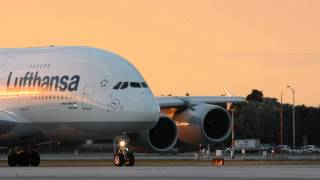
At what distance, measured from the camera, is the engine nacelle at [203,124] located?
166 ft

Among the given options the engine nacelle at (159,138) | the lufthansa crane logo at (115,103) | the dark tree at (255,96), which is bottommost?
the engine nacelle at (159,138)

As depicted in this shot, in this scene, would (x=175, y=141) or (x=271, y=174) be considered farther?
(x=175, y=141)

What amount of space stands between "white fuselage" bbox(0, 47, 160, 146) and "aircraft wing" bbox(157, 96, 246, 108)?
5.15m

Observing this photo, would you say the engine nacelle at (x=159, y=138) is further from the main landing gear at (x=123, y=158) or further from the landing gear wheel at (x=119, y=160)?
the landing gear wheel at (x=119, y=160)

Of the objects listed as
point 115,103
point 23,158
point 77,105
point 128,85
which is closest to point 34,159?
point 23,158

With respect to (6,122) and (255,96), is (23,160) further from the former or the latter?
(255,96)

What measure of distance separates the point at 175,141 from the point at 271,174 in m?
14.1

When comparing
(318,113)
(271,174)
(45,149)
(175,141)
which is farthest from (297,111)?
(271,174)

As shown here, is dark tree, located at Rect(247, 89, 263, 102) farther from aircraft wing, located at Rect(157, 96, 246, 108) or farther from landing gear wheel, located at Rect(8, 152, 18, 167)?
landing gear wheel, located at Rect(8, 152, 18, 167)

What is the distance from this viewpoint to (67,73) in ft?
151

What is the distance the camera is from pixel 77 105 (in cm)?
4588

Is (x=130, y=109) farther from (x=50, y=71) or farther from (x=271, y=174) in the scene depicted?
(x=271, y=174)

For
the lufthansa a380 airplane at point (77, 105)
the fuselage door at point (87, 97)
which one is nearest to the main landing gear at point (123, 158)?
the lufthansa a380 airplane at point (77, 105)

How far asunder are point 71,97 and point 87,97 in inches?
31.8
